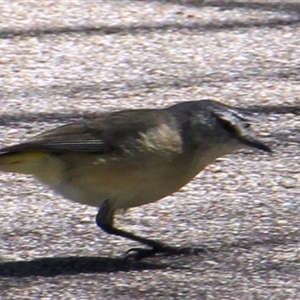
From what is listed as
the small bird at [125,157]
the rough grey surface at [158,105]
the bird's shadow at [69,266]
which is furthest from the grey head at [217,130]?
the bird's shadow at [69,266]

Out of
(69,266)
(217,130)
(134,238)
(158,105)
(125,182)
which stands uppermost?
(217,130)

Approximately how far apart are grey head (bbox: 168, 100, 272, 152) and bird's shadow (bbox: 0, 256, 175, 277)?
2.23 ft

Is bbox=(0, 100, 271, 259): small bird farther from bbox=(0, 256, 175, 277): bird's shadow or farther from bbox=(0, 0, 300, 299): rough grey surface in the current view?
bbox=(0, 0, 300, 299): rough grey surface

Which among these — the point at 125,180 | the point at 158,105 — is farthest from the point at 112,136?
the point at 158,105

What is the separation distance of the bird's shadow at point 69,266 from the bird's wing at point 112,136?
1.78ft

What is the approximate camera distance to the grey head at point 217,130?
6.00m

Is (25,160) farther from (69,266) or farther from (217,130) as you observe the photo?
(217,130)

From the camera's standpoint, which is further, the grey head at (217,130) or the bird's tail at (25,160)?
the grey head at (217,130)

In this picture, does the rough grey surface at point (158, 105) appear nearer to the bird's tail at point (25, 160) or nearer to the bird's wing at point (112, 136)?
the bird's tail at point (25, 160)

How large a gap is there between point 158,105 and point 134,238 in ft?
6.83

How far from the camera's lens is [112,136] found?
5871 millimetres

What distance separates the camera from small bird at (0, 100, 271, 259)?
18.8 feet

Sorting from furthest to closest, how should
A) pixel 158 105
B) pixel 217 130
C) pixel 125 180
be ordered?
1. pixel 158 105
2. pixel 217 130
3. pixel 125 180

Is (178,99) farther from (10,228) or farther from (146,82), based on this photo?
(10,228)
